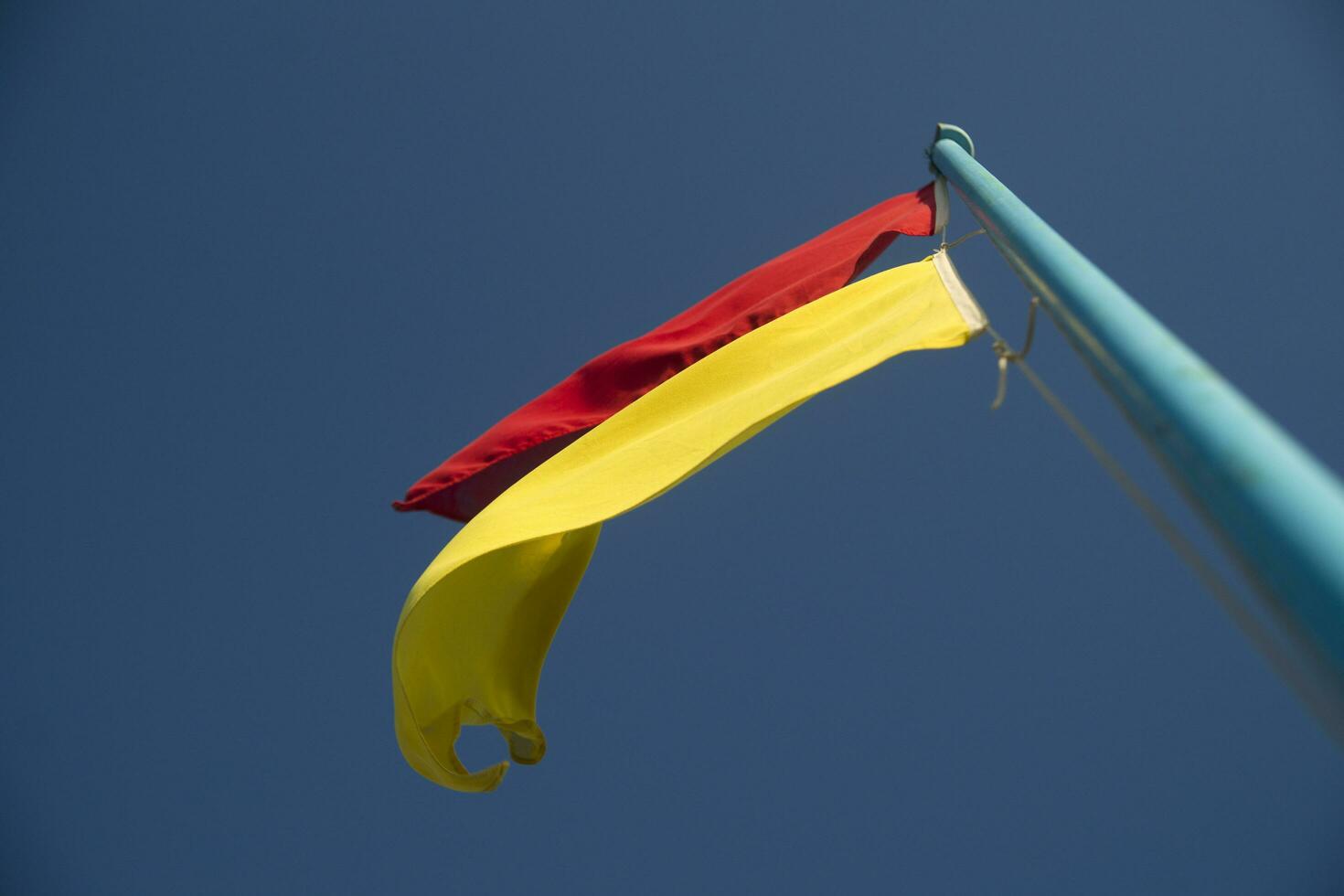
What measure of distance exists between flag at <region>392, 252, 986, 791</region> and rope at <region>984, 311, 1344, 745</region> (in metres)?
0.54

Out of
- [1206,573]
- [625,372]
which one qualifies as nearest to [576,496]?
[625,372]

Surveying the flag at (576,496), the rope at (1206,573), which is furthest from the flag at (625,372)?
the rope at (1206,573)

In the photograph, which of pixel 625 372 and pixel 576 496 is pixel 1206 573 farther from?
pixel 625 372

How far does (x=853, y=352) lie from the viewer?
411 centimetres

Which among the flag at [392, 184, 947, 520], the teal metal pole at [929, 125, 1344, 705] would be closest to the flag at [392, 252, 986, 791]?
the flag at [392, 184, 947, 520]

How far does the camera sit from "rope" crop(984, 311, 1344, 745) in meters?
2.03

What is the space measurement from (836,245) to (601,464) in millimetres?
2109

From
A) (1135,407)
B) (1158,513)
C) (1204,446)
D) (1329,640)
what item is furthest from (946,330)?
(1329,640)

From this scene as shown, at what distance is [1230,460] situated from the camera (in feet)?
6.22

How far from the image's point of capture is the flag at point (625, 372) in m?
5.47

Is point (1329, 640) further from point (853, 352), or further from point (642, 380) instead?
point (642, 380)

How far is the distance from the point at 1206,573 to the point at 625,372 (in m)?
3.44

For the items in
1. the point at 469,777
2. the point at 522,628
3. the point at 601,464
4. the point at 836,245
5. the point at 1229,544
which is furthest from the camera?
the point at 836,245

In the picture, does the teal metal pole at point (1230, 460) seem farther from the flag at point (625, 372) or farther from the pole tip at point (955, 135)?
the pole tip at point (955, 135)
